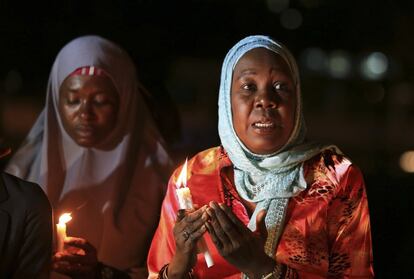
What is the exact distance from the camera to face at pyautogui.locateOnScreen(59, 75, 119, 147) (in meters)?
4.05

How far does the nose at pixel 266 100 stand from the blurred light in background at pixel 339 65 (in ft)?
65.3

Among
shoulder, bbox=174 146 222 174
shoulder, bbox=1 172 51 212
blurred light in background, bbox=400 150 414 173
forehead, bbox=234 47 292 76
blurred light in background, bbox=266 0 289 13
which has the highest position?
Result: blurred light in background, bbox=266 0 289 13

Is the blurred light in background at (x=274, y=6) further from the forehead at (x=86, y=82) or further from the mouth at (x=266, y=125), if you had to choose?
the mouth at (x=266, y=125)

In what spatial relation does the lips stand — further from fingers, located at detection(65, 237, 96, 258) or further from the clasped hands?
the clasped hands

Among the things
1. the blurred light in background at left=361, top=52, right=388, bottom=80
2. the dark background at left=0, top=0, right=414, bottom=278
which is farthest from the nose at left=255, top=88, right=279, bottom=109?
the blurred light in background at left=361, top=52, right=388, bottom=80

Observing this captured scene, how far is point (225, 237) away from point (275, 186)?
→ 47 centimetres

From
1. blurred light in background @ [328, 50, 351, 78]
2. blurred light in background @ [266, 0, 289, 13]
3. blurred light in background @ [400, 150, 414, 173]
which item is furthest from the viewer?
blurred light in background @ [328, 50, 351, 78]

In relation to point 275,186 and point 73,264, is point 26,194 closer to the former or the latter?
point 73,264

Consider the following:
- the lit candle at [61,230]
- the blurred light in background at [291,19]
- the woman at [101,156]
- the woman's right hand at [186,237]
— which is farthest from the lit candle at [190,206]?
the blurred light in background at [291,19]

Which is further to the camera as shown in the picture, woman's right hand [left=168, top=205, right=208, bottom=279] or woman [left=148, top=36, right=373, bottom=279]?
woman [left=148, top=36, right=373, bottom=279]

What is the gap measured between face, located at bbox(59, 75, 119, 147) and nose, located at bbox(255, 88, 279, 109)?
110cm

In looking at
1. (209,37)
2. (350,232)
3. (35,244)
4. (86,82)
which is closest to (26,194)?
(35,244)

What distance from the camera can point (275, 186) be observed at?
3.24 metres

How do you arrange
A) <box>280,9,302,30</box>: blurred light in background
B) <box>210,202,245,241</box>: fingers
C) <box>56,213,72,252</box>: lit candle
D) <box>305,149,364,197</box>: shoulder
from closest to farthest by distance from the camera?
1. <box>210,202,245,241</box>: fingers
2. <box>305,149,364,197</box>: shoulder
3. <box>56,213,72,252</box>: lit candle
4. <box>280,9,302,30</box>: blurred light in background
